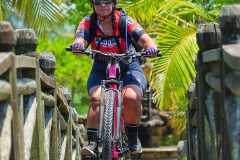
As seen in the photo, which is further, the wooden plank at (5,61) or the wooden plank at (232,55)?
the wooden plank at (5,61)

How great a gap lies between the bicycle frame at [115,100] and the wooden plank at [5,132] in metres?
2.00

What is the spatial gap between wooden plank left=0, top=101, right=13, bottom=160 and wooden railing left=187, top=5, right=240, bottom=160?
134cm

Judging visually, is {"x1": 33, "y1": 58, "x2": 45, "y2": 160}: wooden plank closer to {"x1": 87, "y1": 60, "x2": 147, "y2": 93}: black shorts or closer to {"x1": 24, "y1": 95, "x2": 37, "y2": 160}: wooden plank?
{"x1": 24, "y1": 95, "x2": 37, "y2": 160}: wooden plank

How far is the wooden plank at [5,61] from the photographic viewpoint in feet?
17.7

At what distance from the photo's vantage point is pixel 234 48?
5234 millimetres

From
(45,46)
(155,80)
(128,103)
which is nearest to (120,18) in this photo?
(128,103)

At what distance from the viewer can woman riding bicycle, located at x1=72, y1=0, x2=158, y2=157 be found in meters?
8.09

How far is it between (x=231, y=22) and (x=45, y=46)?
977 inches

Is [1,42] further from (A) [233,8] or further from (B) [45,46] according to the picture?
(B) [45,46]

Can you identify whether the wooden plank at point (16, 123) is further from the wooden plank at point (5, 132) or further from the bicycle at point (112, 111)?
the bicycle at point (112, 111)

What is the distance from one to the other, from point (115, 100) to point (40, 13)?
751 centimetres

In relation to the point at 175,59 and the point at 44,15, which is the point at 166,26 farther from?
the point at 44,15

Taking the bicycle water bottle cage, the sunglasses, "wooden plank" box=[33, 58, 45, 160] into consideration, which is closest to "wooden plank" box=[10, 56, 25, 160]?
"wooden plank" box=[33, 58, 45, 160]

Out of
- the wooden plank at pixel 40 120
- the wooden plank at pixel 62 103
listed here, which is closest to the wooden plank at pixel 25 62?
the wooden plank at pixel 40 120
